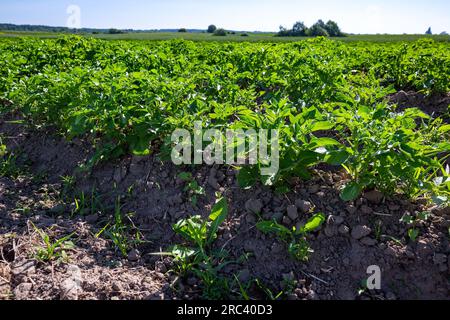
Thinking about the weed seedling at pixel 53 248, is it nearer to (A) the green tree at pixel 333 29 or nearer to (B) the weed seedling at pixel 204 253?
(B) the weed seedling at pixel 204 253

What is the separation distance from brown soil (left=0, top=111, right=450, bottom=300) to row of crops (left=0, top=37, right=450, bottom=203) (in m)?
0.18

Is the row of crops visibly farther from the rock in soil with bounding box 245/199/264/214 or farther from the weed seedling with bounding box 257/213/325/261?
the weed seedling with bounding box 257/213/325/261

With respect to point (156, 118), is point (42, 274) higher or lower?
lower

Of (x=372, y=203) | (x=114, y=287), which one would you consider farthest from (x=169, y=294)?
(x=372, y=203)

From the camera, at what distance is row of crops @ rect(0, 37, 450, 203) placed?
2457 millimetres

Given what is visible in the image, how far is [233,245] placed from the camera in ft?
8.34

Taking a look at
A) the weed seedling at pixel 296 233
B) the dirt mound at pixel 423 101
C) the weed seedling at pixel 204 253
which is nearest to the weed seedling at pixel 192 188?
the weed seedling at pixel 204 253

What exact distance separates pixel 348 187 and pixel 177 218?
1212mm

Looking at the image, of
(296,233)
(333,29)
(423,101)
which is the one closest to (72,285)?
(296,233)

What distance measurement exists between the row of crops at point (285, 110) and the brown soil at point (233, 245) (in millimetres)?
180

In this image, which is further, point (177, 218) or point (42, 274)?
point (177, 218)

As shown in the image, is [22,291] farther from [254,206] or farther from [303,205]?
[303,205]
